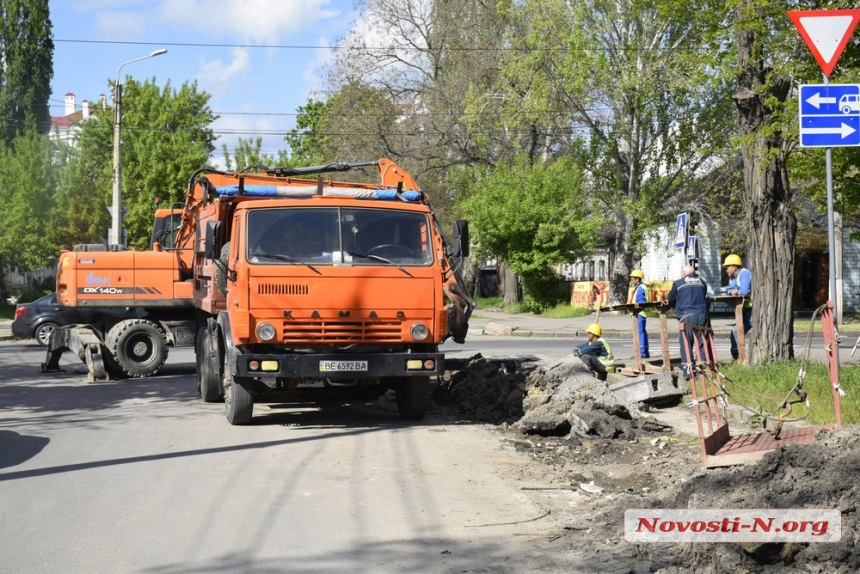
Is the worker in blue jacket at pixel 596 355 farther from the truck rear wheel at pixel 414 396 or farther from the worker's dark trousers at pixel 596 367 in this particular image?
the truck rear wheel at pixel 414 396

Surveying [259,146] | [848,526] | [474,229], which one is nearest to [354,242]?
[848,526]

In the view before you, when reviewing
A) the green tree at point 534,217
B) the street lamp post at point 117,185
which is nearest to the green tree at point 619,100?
the green tree at point 534,217

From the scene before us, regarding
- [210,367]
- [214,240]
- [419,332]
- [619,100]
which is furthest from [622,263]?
[214,240]

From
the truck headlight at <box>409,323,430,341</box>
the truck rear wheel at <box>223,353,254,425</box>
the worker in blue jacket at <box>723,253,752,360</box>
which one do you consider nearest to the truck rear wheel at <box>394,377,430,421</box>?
the truck headlight at <box>409,323,430,341</box>

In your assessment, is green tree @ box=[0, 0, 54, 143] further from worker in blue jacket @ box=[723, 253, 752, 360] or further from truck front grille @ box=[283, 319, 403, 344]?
truck front grille @ box=[283, 319, 403, 344]

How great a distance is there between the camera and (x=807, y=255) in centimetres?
4062

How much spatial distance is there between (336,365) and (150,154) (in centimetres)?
4279

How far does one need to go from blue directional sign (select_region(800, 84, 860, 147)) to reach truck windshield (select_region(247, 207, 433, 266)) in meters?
4.22

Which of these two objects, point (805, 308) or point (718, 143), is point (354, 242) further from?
point (805, 308)

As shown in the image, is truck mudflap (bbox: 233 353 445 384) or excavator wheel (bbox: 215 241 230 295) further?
excavator wheel (bbox: 215 241 230 295)

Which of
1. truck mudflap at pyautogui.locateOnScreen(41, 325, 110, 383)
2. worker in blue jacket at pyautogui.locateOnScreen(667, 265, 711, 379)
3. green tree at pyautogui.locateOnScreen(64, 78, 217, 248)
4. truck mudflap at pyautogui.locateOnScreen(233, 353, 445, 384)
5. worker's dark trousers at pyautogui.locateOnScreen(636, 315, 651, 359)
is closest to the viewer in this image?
truck mudflap at pyautogui.locateOnScreen(233, 353, 445, 384)

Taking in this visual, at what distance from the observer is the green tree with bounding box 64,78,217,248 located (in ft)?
166

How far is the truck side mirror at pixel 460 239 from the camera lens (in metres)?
11.6

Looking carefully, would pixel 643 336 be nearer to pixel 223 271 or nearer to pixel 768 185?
pixel 768 185
